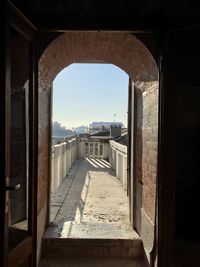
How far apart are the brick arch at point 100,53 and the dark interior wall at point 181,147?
0.39 meters

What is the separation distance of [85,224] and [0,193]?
239 cm

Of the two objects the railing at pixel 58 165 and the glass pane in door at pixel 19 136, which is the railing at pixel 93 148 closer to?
the railing at pixel 58 165

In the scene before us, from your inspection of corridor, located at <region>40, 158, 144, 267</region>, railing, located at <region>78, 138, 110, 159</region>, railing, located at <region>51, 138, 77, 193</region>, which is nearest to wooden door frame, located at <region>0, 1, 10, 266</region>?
corridor, located at <region>40, 158, 144, 267</region>

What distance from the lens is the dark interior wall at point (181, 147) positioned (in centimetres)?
245

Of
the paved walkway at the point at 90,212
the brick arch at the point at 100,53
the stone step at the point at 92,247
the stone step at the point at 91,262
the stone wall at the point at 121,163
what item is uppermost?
the brick arch at the point at 100,53

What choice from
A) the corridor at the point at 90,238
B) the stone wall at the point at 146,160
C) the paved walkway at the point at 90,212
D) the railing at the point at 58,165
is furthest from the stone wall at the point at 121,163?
the stone wall at the point at 146,160

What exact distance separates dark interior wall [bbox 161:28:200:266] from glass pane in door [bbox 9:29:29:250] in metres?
1.12

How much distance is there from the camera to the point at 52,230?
12.9 feet

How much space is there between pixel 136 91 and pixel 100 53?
0.74m

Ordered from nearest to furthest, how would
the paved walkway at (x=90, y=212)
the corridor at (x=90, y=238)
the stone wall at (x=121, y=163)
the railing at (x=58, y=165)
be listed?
the corridor at (x=90, y=238)
the paved walkway at (x=90, y=212)
the railing at (x=58, y=165)
the stone wall at (x=121, y=163)

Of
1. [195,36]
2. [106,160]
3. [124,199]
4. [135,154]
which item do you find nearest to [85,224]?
[135,154]

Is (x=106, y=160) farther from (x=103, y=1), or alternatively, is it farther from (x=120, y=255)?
(x=103, y=1)

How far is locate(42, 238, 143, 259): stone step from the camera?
3.67 metres

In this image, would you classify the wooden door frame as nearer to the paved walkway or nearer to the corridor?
the corridor
